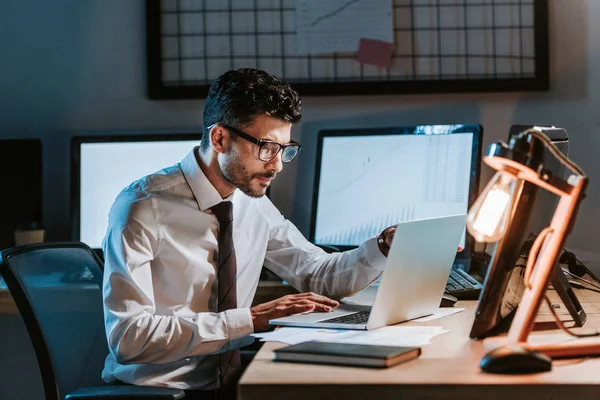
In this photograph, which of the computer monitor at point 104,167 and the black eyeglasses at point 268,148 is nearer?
the black eyeglasses at point 268,148

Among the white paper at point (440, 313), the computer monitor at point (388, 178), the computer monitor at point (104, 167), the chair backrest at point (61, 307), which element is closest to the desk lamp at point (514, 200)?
the white paper at point (440, 313)

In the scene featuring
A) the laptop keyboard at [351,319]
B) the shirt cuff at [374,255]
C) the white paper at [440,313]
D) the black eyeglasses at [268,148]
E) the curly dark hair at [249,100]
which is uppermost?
the curly dark hair at [249,100]

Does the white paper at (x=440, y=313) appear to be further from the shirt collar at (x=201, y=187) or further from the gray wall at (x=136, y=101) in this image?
the gray wall at (x=136, y=101)

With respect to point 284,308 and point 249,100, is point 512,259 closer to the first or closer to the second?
point 284,308

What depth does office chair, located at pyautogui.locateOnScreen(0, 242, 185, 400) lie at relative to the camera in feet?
5.26

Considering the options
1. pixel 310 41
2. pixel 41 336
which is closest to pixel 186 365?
pixel 41 336

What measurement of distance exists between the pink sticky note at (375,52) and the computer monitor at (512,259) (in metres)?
1.10

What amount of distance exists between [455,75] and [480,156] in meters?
0.33

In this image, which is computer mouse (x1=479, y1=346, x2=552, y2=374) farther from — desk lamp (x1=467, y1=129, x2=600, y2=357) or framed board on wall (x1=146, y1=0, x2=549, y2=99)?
framed board on wall (x1=146, y1=0, x2=549, y2=99)

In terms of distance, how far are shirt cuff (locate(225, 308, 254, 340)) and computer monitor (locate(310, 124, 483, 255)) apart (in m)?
0.90

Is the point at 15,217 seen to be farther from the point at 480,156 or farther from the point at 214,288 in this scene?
the point at 480,156

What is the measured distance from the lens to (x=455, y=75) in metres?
2.53

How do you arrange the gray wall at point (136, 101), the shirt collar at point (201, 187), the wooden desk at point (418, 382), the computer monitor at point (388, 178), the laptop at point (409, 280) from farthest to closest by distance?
1. the gray wall at point (136, 101)
2. the computer monitor at point (388, 178)
3. the shirt collar at point (201, 187)
4. the laptop at point (409, 280)
5. the wooden desk at point (418, 382)

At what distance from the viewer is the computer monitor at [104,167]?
2.51 m
